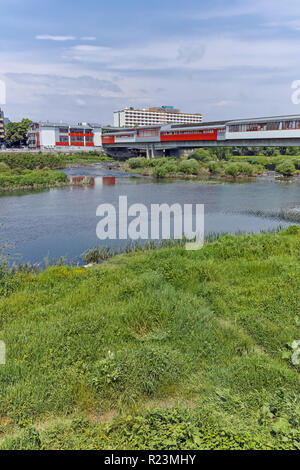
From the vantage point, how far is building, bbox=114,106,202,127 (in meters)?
122

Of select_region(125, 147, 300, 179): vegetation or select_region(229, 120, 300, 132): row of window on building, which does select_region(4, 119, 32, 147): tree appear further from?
select_region(229, 120, 300, 132): row of window on building

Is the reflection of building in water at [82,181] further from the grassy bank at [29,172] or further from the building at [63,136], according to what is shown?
the building at [63,136]

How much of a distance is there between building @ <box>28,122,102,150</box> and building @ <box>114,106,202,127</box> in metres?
49.1

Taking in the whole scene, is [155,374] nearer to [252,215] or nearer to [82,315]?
[82,315]

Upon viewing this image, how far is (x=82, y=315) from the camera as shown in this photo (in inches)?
284

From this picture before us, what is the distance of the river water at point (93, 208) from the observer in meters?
16.2

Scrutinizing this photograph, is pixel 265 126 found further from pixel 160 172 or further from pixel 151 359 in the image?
pixel 151 359

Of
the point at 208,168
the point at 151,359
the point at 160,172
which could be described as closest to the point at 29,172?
the point at 160,172

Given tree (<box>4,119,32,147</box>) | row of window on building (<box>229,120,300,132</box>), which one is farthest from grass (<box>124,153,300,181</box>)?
tree (<box>4,119,32,147</box>)

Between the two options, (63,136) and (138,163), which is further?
(63,136)

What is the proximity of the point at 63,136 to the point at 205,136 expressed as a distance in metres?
36.1

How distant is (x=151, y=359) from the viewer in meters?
5.88

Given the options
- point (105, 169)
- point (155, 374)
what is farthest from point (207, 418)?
point (105, 169)
